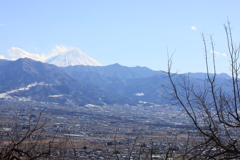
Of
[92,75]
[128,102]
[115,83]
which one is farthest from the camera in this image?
[92,75]

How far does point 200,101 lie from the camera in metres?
3.75

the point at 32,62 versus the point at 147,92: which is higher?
the point at 32,62

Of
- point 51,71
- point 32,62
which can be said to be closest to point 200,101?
point 51,71

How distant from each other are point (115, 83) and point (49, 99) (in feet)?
262

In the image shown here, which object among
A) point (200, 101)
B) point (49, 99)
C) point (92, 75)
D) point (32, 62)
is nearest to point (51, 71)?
point (32, 62)

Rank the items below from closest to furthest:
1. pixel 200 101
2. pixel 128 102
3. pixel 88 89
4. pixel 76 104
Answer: pixel 200 101
pixel 76 104
pixel 128 102
pixel 88 89

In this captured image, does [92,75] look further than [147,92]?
Yes

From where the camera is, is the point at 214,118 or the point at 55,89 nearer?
the point at 214,118

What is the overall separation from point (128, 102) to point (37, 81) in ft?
Answer: 127

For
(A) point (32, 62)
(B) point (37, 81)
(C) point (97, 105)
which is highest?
(A) point (32, 62)

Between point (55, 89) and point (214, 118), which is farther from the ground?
point (55, 89)

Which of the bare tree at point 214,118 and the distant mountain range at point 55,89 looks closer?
the bare tree at point 214,118

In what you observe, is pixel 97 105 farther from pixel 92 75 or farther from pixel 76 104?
pixel 92 75

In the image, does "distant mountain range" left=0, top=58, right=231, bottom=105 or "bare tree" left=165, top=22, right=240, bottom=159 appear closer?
"bare tree" left=165, top=22, right=240, bottom=159
